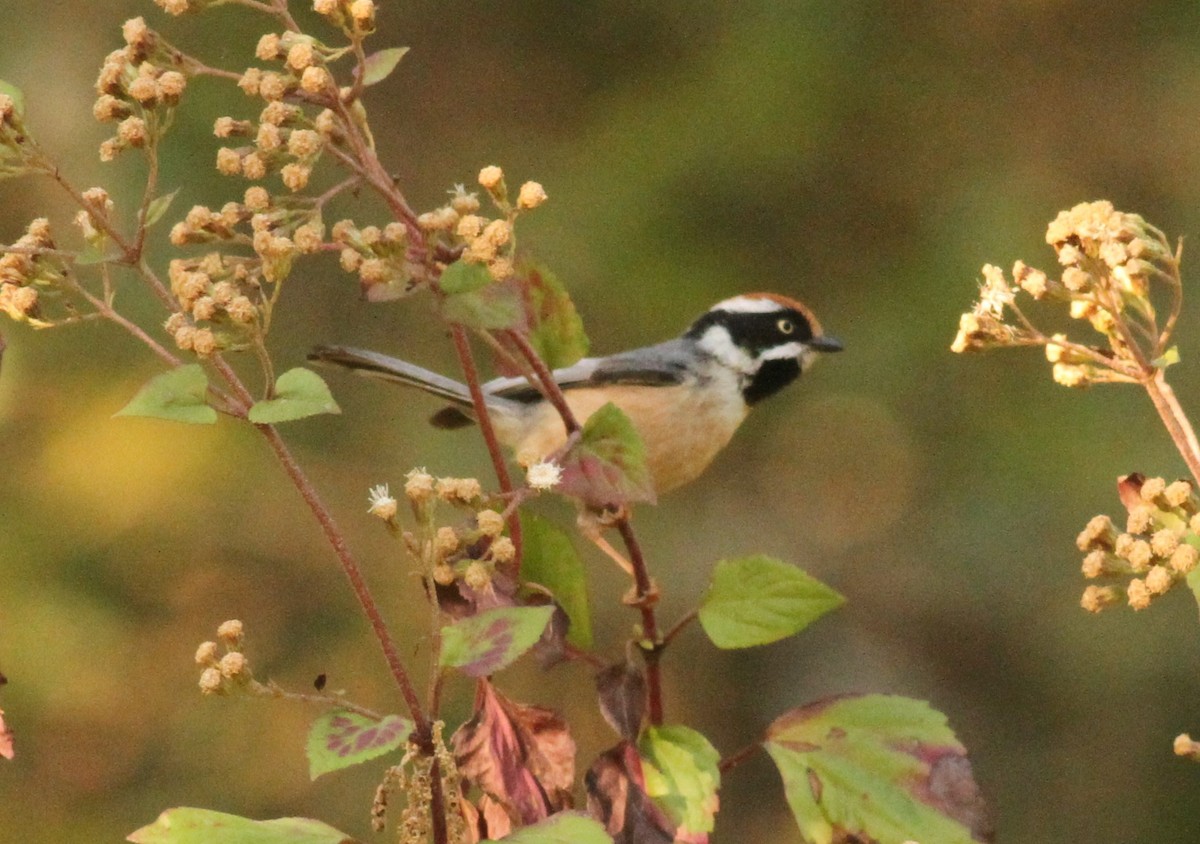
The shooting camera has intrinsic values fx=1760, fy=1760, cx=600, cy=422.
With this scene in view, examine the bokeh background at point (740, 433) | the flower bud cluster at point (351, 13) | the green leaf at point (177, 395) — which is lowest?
the bokeh background at point (740, 433)

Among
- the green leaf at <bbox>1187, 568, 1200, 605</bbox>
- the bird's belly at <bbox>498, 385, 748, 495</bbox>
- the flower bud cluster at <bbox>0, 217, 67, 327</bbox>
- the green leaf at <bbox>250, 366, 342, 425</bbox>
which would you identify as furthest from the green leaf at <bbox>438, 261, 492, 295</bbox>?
the bird's belly at <bbox>498, 385, 748, 495</bbox>

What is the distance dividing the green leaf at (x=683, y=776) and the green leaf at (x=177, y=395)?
2.10 ft

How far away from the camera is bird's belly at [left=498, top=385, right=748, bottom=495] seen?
4375 mm

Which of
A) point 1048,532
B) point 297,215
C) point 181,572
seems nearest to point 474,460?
point 181,572

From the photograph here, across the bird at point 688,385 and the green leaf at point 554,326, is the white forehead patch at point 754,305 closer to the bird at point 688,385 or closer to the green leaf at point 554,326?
the bird at point 688,385

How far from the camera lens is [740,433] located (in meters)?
8.12

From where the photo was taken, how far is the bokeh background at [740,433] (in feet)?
21.9

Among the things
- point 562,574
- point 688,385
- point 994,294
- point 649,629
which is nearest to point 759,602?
point 649,629

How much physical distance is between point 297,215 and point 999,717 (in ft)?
21.6

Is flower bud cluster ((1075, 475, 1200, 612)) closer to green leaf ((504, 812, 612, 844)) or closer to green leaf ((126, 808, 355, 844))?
green leaf ((504, 812, 612, 844))

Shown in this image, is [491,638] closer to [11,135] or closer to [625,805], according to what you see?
[625,805]

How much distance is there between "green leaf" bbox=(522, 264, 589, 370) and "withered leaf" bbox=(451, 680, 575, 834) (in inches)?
18.3

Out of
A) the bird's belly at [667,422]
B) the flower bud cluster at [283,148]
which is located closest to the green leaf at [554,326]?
the flower bud cluster at [283,148]

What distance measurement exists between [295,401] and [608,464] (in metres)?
0.39
